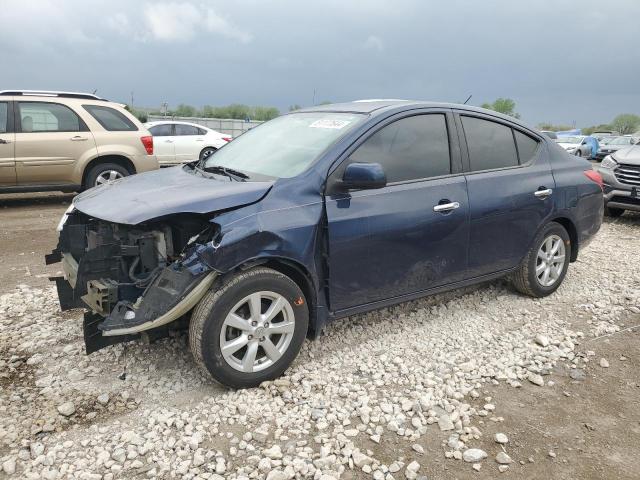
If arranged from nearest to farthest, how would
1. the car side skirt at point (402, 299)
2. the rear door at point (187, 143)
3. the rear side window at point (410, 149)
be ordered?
the car side skirt at point (402, 299)
the rear side window at point (410, 149)
the rear door at point (187, 143)

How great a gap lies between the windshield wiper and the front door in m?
0.62

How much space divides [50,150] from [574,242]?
7.78 m

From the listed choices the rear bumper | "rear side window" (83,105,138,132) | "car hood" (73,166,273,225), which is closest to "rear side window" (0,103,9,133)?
"rear side window" (83,105,138,132)

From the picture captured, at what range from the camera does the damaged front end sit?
2.99 meters

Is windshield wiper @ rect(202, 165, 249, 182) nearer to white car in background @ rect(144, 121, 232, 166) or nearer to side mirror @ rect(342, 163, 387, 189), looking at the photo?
side mirror @ rect(342, 163, 387, 189)

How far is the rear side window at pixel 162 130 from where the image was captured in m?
14.0

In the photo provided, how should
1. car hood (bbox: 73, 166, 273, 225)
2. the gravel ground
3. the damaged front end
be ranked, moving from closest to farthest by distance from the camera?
the gravel ground < the damaged front end < car hood (bbox: 73, 166, 273, 225)

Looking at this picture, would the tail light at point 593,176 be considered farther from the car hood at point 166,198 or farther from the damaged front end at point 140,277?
the damaged front end at point 140,277

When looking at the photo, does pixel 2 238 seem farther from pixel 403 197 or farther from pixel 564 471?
pixel 564 471

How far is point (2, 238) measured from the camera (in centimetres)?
690

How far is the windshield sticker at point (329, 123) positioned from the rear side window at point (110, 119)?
6.27 m

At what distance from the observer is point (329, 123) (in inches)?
155

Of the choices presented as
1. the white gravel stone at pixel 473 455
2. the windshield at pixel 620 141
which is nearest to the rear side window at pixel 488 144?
the white gravel stone at pixel 473 455

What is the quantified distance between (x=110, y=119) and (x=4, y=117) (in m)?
1.57
